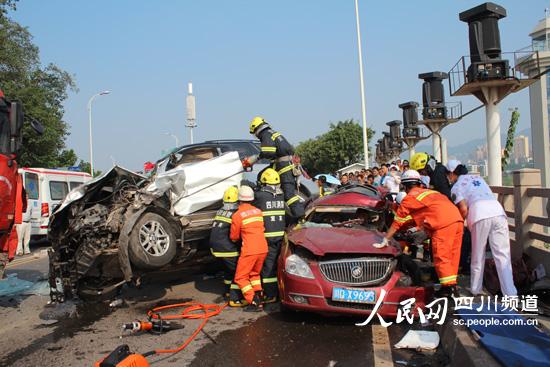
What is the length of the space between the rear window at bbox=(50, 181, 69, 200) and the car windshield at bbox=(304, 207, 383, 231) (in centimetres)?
1109

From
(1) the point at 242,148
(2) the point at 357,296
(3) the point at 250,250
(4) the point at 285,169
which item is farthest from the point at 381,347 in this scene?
(1) the point at 242,148

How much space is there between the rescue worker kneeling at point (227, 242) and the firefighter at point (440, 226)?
1.98 meters

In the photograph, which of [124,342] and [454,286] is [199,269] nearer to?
[124,342]

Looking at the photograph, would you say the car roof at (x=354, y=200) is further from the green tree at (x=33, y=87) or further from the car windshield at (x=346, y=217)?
the green tree at (x=33, y=87)

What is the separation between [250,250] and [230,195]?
2.65 feet

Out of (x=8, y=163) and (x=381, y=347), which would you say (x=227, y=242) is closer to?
(x=381, y=347)

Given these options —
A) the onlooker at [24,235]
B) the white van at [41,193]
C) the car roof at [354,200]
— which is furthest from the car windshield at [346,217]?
the white van at [41,193]

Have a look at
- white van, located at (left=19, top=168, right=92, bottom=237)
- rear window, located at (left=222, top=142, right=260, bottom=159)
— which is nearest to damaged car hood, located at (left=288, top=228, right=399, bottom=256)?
rear window, located at (left=222, top=142, right=260, bottom=159)

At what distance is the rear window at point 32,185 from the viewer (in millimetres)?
14234

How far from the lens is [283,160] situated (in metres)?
7.30

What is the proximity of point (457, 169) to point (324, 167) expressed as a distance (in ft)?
156

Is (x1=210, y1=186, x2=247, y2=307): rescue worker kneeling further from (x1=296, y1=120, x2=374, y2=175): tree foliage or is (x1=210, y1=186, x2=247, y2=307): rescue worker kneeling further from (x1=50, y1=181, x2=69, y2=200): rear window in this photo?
(x1=296, y1=120, x2=374, y2=175): tree foliage

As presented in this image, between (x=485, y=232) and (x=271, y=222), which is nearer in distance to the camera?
(x=485, y=232)

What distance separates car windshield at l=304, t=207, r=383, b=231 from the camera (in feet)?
21.2
